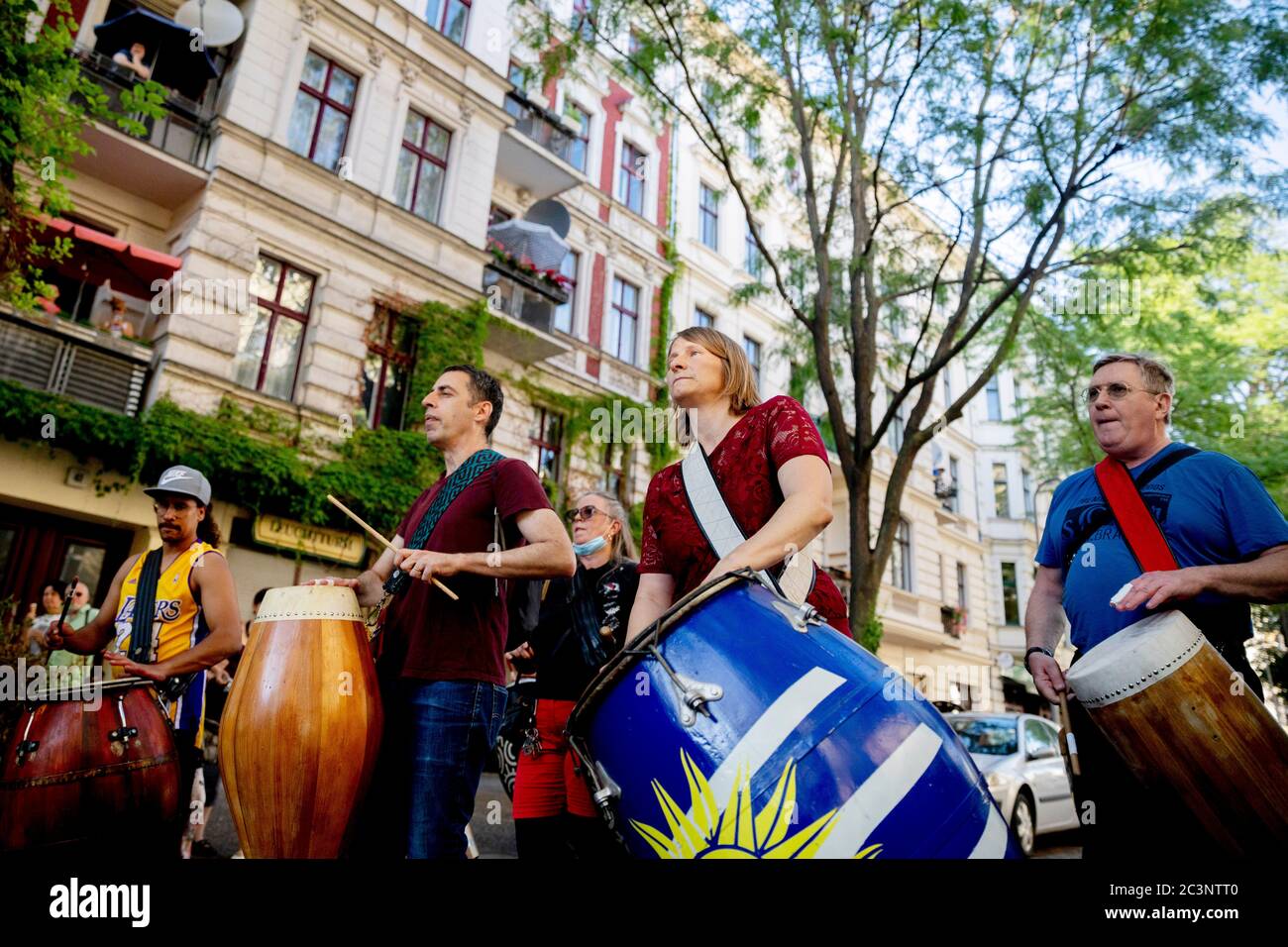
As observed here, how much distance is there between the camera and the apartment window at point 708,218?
21.1m

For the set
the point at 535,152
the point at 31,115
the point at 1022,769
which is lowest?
the point at 1022,769

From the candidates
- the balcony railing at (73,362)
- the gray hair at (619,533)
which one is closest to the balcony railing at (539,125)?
the balcony railing at (73,362)

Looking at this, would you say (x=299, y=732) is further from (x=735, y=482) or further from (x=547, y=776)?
(x=547, y=776)

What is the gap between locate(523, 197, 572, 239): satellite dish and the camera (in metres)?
16.7

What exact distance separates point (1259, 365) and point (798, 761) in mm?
17696

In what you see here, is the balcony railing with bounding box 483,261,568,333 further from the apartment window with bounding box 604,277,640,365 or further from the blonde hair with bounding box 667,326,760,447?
the blonde hair with bounding box 667,326,760,447

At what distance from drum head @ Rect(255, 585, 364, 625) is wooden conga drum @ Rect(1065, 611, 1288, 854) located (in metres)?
2.01

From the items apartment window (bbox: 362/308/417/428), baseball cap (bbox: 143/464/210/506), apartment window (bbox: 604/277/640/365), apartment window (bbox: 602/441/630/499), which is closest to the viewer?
baseball cap (bbox: 143/464/210/506)

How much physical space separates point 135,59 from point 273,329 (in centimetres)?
403

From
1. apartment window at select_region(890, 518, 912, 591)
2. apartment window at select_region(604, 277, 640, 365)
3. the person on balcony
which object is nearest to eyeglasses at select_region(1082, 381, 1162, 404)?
the person on balcony

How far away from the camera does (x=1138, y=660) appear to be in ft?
6.37

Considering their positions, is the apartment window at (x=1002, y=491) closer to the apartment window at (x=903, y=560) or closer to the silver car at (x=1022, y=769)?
the apartment window at (x=903, y=560)

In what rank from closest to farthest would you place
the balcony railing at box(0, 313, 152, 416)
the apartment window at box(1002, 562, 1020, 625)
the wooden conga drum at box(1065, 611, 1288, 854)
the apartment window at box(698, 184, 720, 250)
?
the wooden conga drum at box(1065, 611, 1288, 854)
the balcony railing at box(0, 313, 152, 416)
the apartment window at box(698, 184, 720, 250)
the apartment window at box(1002, 562, 1020, 625)

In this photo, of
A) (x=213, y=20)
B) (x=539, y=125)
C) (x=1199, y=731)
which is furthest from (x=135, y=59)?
(x=1199, y=731)
